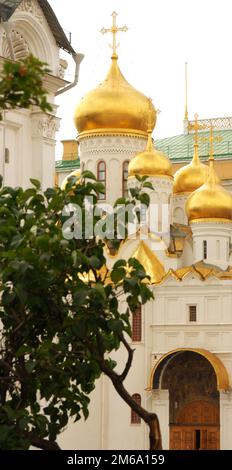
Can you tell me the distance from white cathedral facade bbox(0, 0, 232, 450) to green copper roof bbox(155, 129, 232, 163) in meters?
10.3

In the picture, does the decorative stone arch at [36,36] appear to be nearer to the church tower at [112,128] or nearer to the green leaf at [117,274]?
the church tower at [112,128]

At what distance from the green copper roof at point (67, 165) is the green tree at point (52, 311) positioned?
4009cm

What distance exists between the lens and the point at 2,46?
29.1 metres

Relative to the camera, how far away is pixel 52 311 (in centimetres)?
1479

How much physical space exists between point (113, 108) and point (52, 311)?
30.0m

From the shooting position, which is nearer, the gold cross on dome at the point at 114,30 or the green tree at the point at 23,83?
the green tree at the point at 23,83

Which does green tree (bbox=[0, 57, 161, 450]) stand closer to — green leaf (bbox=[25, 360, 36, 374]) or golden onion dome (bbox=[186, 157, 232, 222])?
green leaf (bbox=[25, 360, 36, 374])

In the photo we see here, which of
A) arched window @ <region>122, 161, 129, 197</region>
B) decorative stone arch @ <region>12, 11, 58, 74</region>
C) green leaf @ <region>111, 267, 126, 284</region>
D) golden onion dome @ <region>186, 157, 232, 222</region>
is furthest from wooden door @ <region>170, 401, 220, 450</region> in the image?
green leaf @ <region>111, 267, 126, 284</region>

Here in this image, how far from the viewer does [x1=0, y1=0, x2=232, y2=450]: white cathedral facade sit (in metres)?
40.0

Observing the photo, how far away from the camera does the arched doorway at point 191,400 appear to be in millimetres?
40625

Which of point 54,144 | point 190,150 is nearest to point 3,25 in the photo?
point 54,144

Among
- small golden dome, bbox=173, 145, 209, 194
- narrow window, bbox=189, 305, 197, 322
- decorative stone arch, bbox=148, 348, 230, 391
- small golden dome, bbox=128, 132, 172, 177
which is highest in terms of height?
small golden dome, bbox=173, 145, 209, 194

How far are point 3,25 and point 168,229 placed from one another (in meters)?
16.1

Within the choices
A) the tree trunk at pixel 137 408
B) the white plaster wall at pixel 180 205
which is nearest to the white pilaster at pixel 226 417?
the white plaster wall at pixel 180 205
